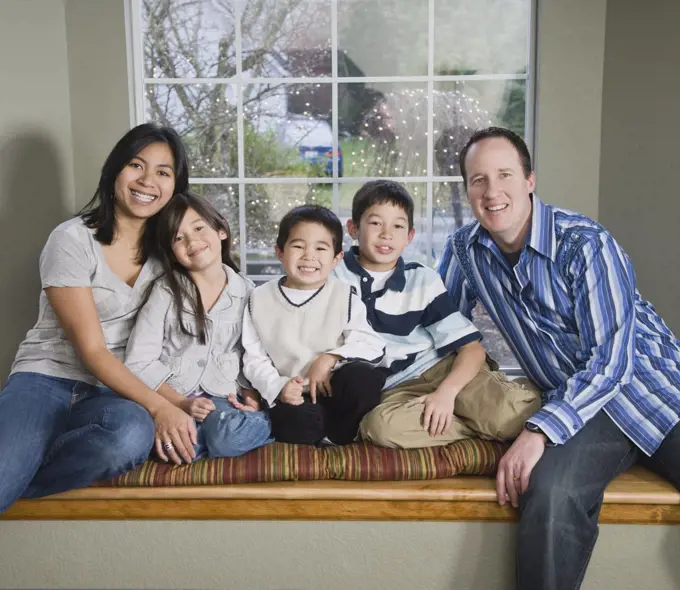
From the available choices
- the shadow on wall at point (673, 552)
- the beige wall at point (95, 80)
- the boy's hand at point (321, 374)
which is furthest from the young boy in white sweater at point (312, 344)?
the beige wall at point (95, 80)

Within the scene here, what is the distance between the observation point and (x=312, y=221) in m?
1.99

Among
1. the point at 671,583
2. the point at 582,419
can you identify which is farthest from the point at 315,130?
the point at 671,583

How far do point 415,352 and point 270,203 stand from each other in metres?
1.23

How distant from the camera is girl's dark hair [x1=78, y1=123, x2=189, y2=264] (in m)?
2.00

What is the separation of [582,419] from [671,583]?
46 cm

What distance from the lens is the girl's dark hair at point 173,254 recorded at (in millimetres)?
2002

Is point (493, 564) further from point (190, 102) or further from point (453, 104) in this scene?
point (190, 102)

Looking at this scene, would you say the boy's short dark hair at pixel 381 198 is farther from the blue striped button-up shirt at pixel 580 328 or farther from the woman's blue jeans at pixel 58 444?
the woman's blue jeans at pixel 58 444

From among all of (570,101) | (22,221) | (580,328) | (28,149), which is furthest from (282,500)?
(570,101)

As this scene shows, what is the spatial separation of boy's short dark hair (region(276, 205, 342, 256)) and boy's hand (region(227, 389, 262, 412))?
1.37 feet

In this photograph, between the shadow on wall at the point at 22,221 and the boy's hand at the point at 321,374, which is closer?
the boy's hand at the point at 321,374

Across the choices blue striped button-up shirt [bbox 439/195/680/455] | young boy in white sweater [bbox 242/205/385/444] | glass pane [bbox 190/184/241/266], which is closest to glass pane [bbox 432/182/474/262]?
glass pane [bbox 190/184/241/266]

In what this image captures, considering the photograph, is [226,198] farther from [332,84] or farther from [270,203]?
[332,84]

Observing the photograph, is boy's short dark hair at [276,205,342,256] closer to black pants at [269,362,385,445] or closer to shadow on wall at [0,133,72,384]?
black pants at [269,362,385,445]
